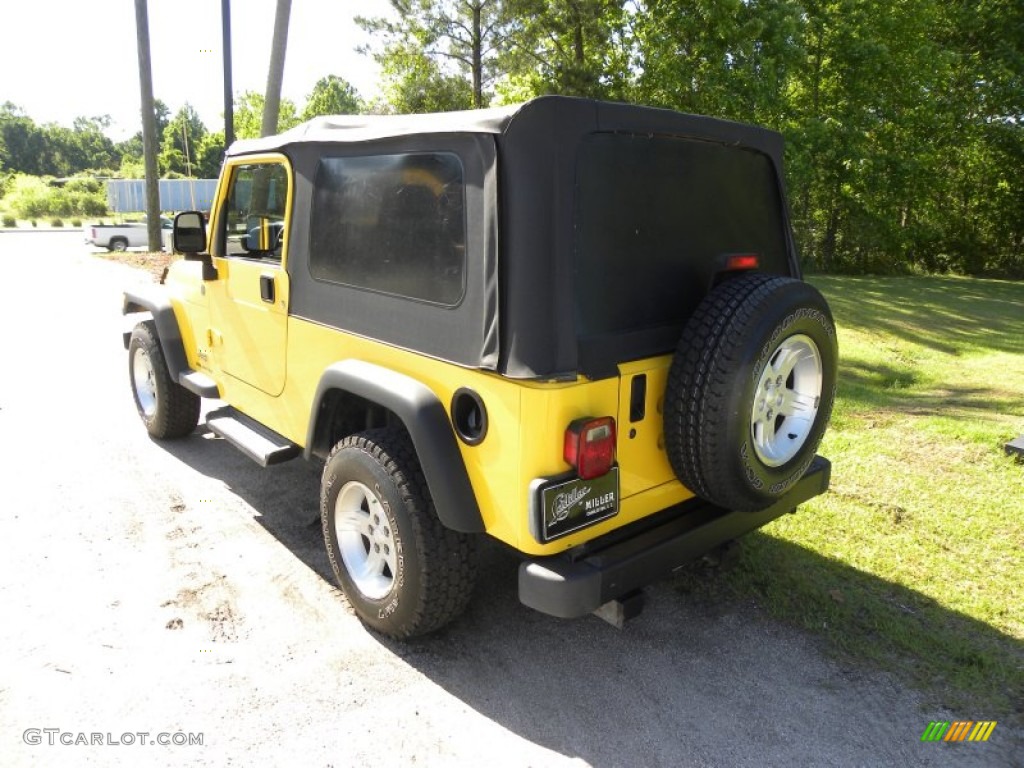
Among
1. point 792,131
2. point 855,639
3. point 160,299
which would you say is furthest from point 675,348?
point 792,131

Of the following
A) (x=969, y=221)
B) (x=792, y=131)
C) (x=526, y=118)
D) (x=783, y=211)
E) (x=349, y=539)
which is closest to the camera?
(x=526, y=118)

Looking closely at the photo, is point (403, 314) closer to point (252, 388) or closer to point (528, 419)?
point (528, 419)

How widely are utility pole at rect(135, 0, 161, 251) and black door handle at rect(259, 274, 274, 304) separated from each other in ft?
56.4

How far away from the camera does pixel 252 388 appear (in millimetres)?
4137

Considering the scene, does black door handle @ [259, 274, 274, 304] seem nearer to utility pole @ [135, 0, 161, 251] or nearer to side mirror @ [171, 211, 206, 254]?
side mirror @ [171, 211, 206, 254]

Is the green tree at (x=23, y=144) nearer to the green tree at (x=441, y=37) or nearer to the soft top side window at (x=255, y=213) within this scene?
the green tree at (x=441, y=37)

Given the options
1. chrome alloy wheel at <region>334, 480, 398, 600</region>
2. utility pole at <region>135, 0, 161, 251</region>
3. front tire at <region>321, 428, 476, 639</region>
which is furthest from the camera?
utility pole at <region>135, 0, 161, 251</region>

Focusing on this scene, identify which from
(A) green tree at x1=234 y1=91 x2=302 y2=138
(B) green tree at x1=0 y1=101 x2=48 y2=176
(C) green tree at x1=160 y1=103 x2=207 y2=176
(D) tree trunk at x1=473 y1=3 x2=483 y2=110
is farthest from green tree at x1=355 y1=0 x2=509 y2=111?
(B) green tree at x1=0 y1=101 x2=48 y2=176

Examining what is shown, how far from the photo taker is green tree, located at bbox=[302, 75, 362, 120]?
2129 inches

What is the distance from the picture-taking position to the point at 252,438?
13.2 feet

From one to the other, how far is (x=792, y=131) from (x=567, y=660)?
16.8m

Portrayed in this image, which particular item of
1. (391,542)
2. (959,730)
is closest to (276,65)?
(391,542)

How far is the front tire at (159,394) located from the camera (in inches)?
202

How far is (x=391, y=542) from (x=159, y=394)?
304 centimetres
